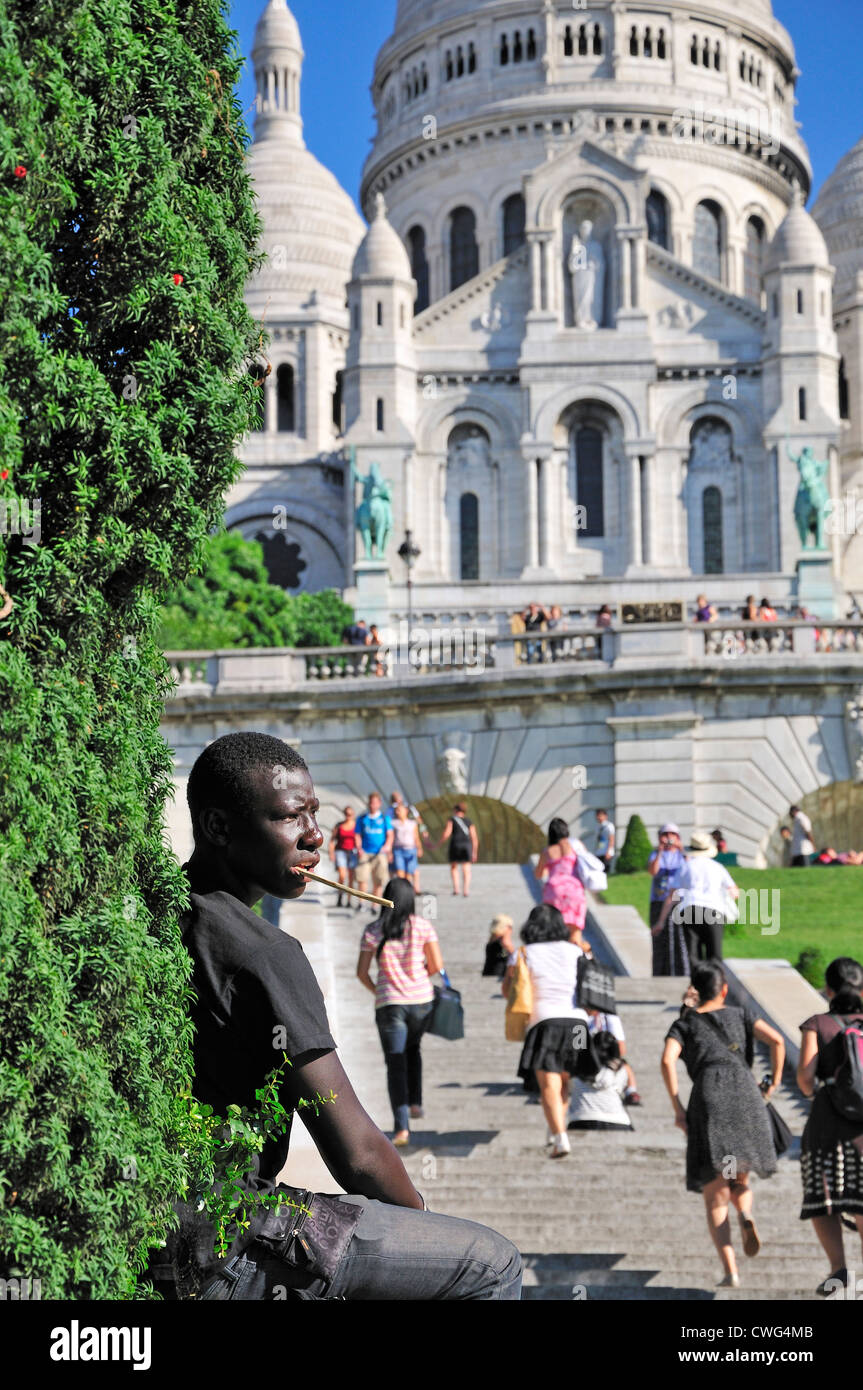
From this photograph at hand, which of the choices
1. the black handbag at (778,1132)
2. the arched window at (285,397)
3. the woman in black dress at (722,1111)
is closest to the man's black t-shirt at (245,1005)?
the woman in black dress at (722,1111)

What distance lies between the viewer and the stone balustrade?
28.5m

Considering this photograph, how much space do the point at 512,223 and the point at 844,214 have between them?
33.9 feet

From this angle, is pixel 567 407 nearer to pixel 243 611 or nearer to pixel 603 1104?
pixel 243 611

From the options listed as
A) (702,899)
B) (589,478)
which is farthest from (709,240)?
(702,899)

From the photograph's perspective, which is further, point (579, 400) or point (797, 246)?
point (579, 400)

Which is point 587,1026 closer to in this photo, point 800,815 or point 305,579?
point 800,815

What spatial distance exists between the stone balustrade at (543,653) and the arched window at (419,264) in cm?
3950

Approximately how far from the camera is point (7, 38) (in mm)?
4254

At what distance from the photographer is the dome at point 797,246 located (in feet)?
179

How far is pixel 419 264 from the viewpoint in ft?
226

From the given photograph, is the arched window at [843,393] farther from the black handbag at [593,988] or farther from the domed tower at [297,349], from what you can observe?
the black handbag at [593,988]

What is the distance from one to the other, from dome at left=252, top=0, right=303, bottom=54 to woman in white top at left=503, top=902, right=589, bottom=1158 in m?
63.8

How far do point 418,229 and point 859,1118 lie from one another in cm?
6222
